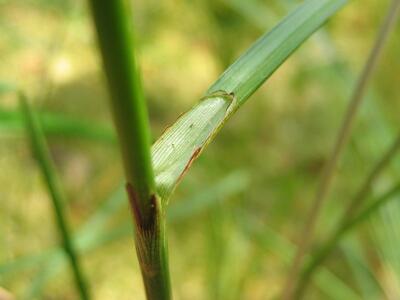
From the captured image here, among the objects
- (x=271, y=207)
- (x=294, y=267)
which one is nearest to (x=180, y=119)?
(x=294, y=267)

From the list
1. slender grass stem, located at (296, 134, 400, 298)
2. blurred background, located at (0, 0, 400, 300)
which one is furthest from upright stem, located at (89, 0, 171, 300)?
blurred background, located at (0, 0, 400, 300)

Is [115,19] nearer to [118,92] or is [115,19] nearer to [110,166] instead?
[118,92]

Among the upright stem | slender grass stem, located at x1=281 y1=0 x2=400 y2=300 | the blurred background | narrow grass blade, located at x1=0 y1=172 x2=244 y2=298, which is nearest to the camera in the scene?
the upright stem

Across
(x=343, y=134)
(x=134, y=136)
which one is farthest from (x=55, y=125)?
(x=134, y=136)

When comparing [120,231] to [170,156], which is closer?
[170,156]

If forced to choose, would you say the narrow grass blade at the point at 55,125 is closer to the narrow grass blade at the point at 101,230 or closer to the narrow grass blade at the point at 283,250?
the narrow grass blade at the point at 101,230

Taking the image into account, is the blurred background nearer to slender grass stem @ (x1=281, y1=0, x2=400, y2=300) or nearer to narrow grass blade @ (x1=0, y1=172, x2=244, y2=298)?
narrow grass blade @ (x1=0, y1=172, x2=244, y2=298)

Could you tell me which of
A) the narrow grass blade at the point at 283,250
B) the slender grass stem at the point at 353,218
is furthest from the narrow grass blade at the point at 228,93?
the narrow grass blade at the point at 283,250

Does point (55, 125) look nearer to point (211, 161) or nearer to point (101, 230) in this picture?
point (101, 230)
